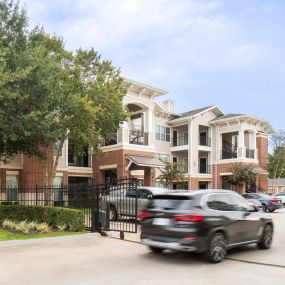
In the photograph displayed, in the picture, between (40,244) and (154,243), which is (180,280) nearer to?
(154,243)

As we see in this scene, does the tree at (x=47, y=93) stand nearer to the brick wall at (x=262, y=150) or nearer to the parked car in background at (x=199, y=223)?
the parked car in background at (x=199, y=223)

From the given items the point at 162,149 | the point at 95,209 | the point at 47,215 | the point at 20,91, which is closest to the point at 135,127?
the point at 162,149

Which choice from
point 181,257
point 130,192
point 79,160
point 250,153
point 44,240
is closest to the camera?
point 181,257

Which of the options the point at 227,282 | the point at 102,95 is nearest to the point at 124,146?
the point at 102,95

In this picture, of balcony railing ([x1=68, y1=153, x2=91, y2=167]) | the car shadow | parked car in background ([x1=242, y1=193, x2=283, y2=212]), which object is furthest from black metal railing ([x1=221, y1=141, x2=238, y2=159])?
the car shadow

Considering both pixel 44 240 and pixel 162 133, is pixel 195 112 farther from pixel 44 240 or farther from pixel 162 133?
pixel 44 240

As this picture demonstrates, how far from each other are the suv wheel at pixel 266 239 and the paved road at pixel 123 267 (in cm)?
20

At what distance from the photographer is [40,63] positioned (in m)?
16.1

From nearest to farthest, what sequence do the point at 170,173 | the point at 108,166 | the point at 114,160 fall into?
the point at 114,160
the point at 108,166
the point at 170,173

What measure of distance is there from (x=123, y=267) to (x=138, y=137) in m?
23.2

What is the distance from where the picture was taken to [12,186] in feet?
84.8

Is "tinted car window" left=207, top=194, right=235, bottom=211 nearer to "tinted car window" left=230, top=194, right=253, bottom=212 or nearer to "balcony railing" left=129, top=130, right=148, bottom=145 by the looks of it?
"tinted car window" left=230, top=194, right=253, bottom=212

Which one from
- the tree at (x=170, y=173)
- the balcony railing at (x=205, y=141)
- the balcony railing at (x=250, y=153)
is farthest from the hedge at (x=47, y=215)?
the balcony railing at (x=250, y=153)

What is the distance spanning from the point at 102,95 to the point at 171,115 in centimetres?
1742
